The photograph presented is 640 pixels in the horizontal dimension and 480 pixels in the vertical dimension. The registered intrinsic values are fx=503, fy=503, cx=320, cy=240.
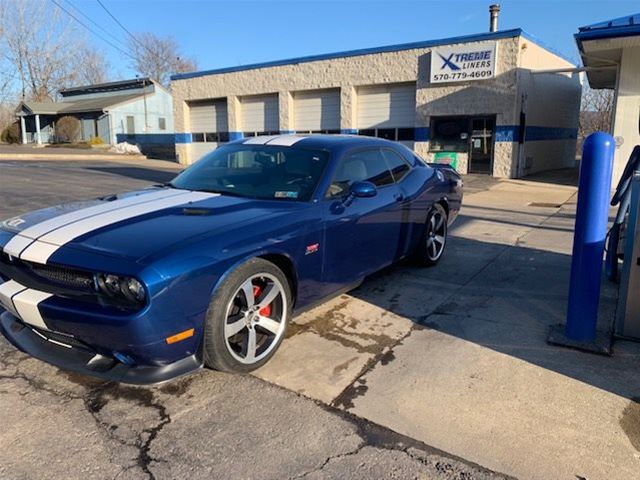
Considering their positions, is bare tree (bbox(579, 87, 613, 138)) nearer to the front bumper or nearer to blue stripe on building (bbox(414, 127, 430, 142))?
blue stripe on building (bbox(414, 127, 430, 142))

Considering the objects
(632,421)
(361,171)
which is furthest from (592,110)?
(632,421)

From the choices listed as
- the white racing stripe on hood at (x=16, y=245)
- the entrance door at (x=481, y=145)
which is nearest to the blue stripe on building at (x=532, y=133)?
the entrance door at (x=481, y=145)

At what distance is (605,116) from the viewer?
34.1 m

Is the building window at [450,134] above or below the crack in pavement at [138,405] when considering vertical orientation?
above

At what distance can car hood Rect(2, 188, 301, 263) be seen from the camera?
2.84 meters

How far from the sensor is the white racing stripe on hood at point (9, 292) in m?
2.97

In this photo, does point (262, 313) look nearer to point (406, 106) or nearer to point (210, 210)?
point (210, 210)

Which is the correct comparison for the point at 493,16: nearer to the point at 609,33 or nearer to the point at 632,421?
the point at 609,33

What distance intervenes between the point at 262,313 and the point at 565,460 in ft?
6.32

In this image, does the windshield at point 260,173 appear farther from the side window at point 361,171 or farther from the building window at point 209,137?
the building window at point 209,137

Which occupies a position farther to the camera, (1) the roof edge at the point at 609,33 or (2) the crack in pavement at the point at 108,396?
(1) the roof edge at the point at 609,33

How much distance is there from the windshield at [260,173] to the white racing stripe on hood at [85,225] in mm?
350

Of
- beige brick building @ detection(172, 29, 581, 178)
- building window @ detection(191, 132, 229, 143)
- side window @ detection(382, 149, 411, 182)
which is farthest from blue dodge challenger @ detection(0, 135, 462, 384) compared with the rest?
building window @ detection(191, 132, 229, 143)

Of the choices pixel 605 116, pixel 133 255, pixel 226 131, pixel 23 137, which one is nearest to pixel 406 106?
pixel 226 131
